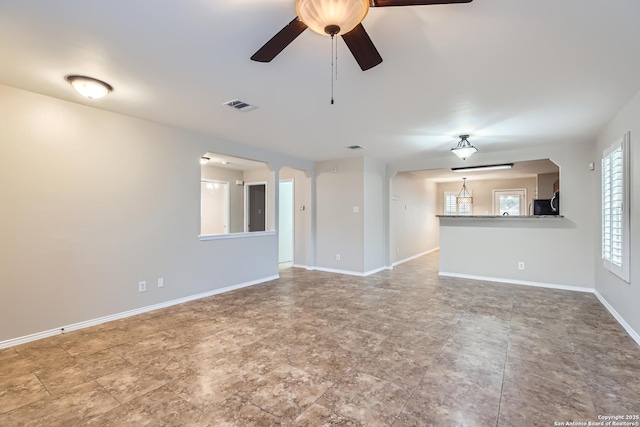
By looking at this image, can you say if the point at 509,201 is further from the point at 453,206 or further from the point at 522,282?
the point at 522,282

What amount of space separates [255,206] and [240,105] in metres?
5.07

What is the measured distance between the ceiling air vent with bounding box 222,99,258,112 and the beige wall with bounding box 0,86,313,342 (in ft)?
4.22

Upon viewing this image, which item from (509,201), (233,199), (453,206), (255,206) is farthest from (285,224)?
(509,201)

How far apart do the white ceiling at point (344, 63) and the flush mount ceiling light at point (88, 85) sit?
8cm

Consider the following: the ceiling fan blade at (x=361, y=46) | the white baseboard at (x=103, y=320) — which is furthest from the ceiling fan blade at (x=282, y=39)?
the white baseboard at (x=103, y=320)

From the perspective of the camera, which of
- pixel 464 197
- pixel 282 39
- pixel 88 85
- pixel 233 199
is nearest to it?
pixel 282 39

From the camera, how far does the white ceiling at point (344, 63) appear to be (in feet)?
5.76

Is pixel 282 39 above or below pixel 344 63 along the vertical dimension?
below

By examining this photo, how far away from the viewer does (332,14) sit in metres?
1.37

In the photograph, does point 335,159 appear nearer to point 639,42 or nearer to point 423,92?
point 423,92

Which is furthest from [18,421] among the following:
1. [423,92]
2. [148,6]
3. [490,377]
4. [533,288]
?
[533,288]

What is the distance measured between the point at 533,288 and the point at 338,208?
12.2ft

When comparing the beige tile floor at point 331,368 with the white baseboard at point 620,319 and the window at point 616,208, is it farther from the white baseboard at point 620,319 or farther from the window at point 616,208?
the window at point 616,208

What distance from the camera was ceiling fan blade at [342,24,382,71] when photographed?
160cm
